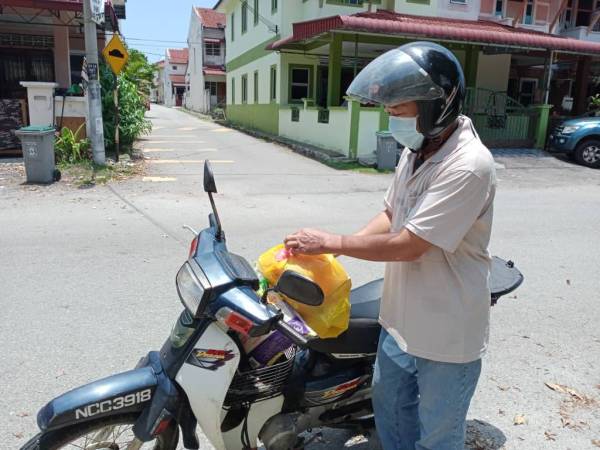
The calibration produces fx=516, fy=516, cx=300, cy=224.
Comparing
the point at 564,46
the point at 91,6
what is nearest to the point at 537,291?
the point at 91,6

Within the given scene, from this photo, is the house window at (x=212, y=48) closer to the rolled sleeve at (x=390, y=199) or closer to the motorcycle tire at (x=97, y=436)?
the rolled sleeve at (x=390, y=199)

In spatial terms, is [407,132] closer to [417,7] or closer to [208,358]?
[208,358]

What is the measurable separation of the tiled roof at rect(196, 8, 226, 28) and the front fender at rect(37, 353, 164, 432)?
146ft

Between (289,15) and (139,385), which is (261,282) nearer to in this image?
(139,385)

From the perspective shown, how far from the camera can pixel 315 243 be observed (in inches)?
73.2

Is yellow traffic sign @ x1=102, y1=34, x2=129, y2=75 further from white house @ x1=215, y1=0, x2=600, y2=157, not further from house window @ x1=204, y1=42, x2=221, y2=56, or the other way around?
house window @ x1=204, y1=42, x2=221, y2=56

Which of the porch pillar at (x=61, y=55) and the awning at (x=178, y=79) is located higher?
the awning at (x=178, y=79)

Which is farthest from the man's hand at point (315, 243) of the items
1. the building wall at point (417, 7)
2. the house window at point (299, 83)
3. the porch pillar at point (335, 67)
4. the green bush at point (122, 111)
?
the house window at point (299, 83)

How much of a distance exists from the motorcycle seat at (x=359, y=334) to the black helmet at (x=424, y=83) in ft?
3.03

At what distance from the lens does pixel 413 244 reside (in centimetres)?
177

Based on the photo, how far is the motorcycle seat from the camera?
7.51ft

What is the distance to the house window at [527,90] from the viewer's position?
2273 centimetres

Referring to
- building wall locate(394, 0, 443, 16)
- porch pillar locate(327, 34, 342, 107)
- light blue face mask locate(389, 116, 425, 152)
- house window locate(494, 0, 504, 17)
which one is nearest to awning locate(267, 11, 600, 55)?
porch pillar locate(327, 34, 342, 107)

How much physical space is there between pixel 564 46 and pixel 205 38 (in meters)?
33.2
